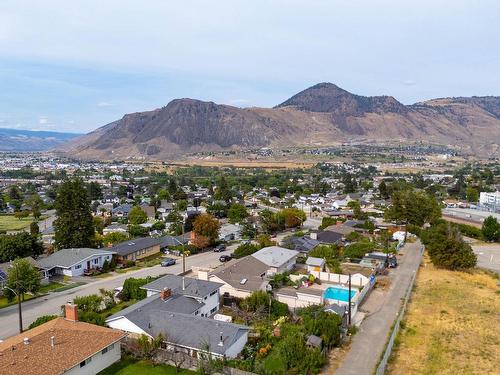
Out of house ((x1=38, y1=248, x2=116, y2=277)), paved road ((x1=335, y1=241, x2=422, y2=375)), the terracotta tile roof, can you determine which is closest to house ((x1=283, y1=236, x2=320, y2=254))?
paved road ((x1=335, y1=241, x2=422, y2=375))

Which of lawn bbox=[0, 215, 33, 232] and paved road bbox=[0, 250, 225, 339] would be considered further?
lawn bbox=[0, 215, 33, 232]

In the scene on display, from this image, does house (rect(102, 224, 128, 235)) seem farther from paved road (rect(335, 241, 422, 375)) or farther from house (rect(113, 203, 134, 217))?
paved road (rect(335, 241, 422, 375))

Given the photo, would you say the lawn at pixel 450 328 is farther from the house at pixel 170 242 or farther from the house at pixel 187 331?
the house at pixel 170 242

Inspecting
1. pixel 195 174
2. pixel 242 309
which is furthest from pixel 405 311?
pixel 195 174

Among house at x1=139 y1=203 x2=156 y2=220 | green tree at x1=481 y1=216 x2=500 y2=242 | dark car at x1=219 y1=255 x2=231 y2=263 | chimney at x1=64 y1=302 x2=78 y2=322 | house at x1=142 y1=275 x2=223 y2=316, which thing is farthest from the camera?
house at x1=139 y1=203 x2=156 y2=220

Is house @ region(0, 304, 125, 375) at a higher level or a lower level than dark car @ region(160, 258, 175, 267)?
higher

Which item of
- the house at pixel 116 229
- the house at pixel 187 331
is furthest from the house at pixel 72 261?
the house at pixel 116 229

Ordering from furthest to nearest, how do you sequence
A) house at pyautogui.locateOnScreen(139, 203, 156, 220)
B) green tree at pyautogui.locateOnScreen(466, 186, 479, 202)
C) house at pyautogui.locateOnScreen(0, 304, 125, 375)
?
green tree at pyautogui.locateOnScreen(466, 186, 479, 202) → house at pyautogui.locateOnScreen(139, 203, 156, 220) → house at pyautogui.locateOnScreen(0, 304, 125, 375)
